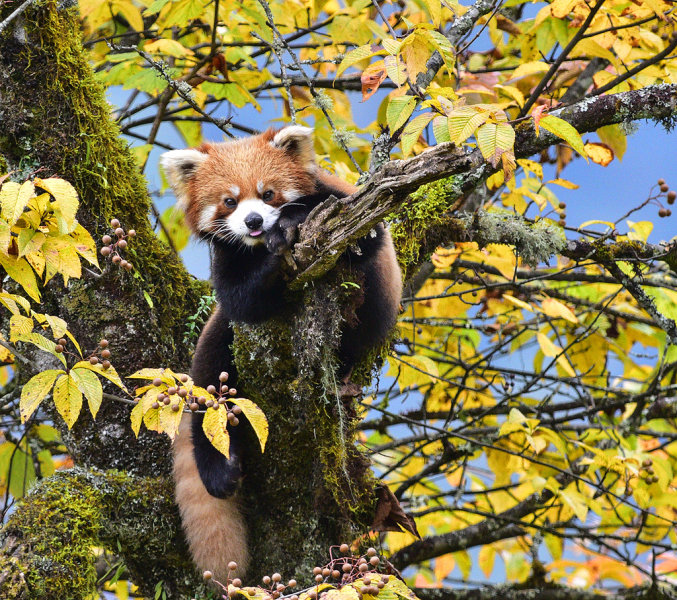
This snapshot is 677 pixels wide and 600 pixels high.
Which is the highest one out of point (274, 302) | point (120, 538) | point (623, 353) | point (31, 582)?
point (623, 353)

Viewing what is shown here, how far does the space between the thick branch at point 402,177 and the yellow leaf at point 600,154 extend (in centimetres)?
102

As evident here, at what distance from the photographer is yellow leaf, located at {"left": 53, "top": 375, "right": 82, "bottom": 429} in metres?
2.55

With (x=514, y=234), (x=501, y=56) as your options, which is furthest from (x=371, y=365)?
(x=501, y=56)

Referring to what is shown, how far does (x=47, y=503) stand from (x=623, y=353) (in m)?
4.51

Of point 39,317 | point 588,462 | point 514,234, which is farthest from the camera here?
point 588,462

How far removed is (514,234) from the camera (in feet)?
13.3

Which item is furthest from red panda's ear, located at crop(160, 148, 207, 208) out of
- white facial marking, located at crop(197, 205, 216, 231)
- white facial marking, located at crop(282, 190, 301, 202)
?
white facial marking, located at crop(282, 190, 301, 202)

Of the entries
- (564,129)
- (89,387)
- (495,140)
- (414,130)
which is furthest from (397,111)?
(89,387)

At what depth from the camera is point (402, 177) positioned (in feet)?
8.42

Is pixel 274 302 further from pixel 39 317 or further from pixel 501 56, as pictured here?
pixel 501 56

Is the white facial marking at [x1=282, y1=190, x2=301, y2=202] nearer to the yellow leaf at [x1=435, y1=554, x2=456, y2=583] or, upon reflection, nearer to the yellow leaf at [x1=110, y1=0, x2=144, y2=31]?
the yellow leaf at [x1=110, y1=0, x2=144, y2=31]

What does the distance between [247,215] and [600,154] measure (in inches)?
93.3

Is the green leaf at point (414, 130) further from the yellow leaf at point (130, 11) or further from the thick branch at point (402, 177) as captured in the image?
the yellow leaf at point (130, 11)

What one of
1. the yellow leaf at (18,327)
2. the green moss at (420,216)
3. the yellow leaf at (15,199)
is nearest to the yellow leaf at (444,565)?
the green moss at (420,216)
